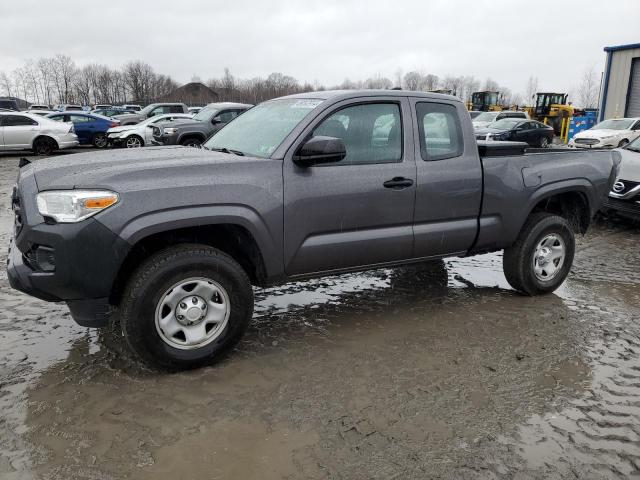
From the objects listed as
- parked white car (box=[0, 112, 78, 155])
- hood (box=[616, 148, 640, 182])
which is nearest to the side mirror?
hood (box=[616, 148, 640, 182])

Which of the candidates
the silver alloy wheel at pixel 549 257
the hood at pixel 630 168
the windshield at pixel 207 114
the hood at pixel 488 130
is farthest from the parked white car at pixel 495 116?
the silver alloy wheel at pixel 549 257

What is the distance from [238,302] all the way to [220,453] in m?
1.07

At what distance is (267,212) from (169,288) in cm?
81

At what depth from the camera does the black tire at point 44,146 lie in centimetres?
1634

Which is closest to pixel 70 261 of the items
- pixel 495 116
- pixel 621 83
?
pixel 495 116

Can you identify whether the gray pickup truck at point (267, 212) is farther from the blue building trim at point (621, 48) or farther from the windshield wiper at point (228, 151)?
the blue building trim at point (621, 48)

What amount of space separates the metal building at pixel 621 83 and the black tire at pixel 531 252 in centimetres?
2322

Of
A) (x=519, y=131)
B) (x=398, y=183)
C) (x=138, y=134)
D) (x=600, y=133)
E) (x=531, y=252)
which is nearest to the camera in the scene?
(x=398, y=183)

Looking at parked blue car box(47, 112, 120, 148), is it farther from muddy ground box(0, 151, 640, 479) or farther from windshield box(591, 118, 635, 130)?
windshield box(591, 118, 635, 130)

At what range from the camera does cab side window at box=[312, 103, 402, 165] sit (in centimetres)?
393

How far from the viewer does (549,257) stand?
5.01 metres

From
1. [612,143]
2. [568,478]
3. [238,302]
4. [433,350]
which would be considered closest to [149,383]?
[238,302]

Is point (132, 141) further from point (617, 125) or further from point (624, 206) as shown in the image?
point (617, 125)

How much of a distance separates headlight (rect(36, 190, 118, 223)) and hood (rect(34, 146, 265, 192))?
0.04m
